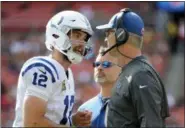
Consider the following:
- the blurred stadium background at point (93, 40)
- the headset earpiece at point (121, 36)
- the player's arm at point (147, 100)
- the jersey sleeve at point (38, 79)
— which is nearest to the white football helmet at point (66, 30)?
the jersey sleeve at point (38, 79)

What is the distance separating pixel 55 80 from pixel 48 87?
0.09 metres

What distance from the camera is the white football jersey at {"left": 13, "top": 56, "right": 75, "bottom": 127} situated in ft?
15.0

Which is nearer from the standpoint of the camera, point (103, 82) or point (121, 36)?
point (121, 36)

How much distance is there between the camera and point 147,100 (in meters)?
4.05

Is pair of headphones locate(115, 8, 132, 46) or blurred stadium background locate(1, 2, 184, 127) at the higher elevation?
pair of headphones locate(115, 8, 132, 46)

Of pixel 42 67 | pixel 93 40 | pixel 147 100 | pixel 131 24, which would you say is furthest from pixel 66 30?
pixel 93 40

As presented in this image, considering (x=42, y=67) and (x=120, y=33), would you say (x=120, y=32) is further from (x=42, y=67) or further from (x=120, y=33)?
(x=42, y=67)

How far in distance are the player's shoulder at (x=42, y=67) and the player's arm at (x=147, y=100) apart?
2.30 feet

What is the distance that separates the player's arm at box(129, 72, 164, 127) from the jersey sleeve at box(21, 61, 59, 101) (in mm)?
673

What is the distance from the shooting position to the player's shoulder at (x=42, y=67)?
4590mm

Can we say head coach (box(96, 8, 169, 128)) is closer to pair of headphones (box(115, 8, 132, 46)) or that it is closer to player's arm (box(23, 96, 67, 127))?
pair of headphones (box(115, 8, 132, 46))

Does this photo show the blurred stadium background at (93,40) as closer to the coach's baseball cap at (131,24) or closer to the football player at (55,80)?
the football player at (55,80)

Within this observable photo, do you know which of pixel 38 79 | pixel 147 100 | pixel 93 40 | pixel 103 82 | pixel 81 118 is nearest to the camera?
pixel 147 100

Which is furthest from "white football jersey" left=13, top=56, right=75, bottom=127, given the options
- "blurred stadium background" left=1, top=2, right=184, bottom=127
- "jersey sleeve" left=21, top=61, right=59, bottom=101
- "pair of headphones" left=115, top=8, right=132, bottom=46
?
"blurred stadium background" left=1, top=2, right=184, bottom=127
